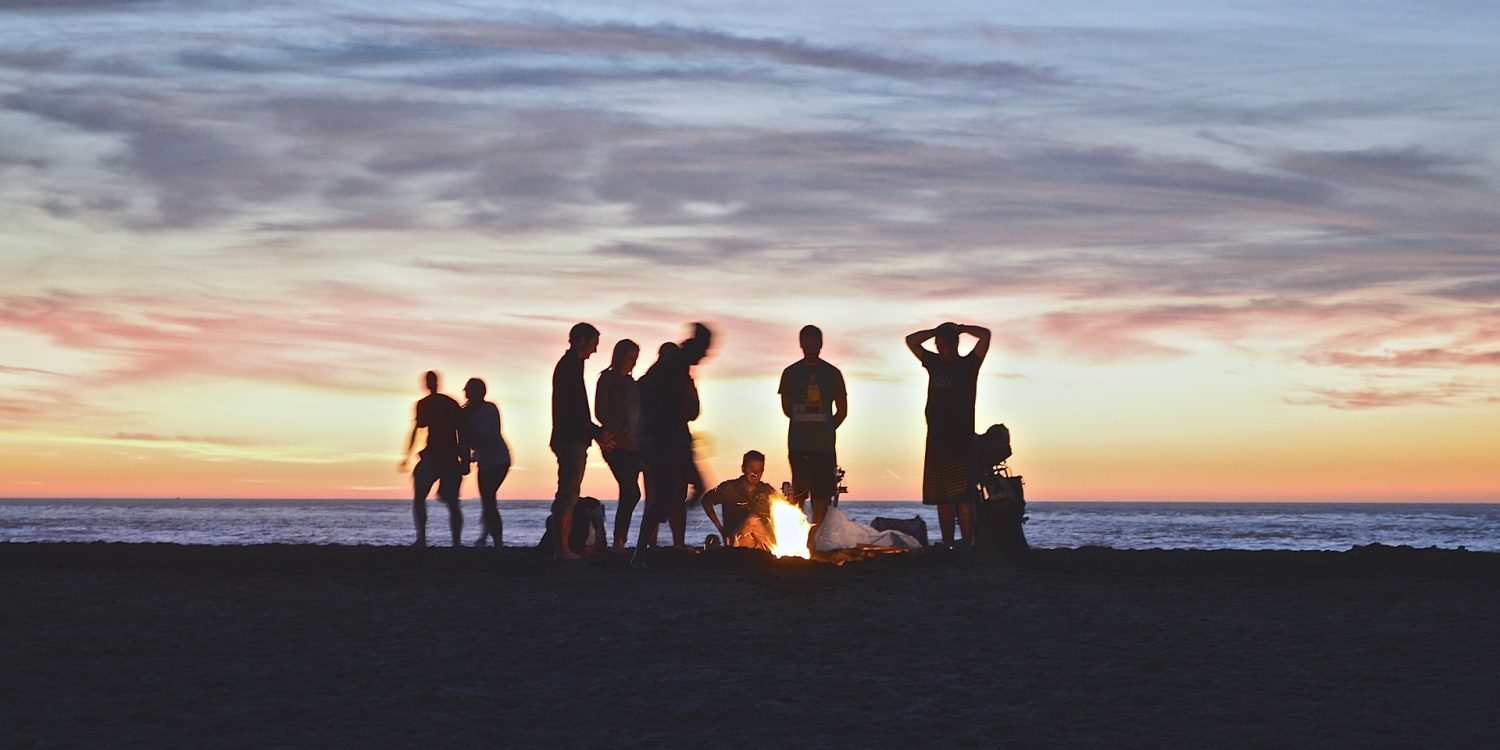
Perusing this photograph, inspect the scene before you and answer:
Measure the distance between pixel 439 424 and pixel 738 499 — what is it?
3208 millimetres

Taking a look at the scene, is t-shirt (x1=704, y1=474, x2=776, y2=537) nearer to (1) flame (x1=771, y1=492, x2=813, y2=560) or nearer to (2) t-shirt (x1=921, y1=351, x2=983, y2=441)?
(1) flame (x1=771, y1=492, x2=813, y2=560)

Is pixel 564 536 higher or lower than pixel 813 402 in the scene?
lower

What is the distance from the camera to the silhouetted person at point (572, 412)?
1262cm

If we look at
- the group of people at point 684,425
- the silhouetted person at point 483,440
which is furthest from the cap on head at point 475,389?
the group of people at point 684,425

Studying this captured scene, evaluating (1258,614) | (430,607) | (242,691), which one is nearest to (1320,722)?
(1258,614)

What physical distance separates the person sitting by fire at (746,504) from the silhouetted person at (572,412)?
6.85ft

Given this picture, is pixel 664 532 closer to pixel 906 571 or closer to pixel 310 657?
pixel 906 571

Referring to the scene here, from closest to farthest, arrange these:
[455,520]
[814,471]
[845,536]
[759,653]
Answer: [759,653] < [814,471] < [845,536] < [455,520]

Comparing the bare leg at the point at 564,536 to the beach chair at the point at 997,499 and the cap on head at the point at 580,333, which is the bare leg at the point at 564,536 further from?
the beach chair at the point at 997,499

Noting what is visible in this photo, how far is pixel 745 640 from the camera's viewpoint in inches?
344

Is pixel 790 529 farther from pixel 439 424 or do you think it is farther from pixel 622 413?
pixel 439 424

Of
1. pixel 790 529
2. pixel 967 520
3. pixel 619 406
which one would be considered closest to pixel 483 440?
pixel 619 406

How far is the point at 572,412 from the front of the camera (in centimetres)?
1262

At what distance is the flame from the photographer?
1372 centimetres
